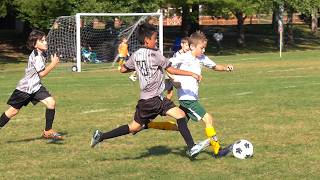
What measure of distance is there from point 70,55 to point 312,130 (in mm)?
22600

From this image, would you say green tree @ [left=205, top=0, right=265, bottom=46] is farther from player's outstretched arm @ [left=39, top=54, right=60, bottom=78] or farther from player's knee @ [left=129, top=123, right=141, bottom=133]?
player's knee @ [left=129, top=123, right=141, bottom=133]

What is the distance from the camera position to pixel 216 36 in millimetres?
49188

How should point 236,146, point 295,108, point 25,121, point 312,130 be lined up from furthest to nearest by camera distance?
point 295,108 → point 25,121 → point 312,130 → point 236,146

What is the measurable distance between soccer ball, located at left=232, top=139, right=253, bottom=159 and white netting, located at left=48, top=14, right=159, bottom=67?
919 inches

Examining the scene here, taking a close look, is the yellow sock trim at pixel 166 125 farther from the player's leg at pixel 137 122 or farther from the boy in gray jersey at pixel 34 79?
the boy in gray jersey at pixel 34 79

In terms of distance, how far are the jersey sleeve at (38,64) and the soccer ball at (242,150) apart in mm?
3379

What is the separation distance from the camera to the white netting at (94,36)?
32.0 metres

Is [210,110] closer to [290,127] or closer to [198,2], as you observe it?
[290,127]

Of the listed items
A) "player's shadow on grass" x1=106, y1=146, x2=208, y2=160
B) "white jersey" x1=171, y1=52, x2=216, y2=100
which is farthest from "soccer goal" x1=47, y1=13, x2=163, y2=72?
"white jersey" x1=171, y1=52, x2=216, y2=100

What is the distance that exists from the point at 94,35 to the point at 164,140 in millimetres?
25909

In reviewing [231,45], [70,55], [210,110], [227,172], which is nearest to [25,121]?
[210,110]

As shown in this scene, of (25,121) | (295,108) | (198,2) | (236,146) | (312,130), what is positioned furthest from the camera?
(198,2)

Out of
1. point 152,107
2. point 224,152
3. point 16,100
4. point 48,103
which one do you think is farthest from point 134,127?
point 16,100

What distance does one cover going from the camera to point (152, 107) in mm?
8023
